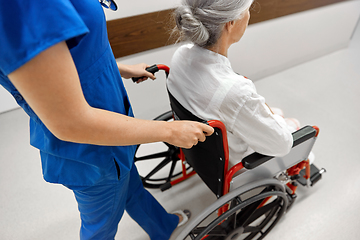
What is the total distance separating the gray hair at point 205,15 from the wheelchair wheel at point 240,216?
2.28 feet

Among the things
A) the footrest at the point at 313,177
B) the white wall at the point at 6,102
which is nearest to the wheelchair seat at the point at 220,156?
the footrest at the point at 313,177

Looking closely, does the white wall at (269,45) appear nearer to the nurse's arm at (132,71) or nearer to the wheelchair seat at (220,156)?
the nurse's arm at (132,71)

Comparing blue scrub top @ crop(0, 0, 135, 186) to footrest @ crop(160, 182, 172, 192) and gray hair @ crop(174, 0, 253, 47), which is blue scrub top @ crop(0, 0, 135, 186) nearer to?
gray hair @ crop(174, 0, 253, 47)

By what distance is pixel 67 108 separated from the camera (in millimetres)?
566

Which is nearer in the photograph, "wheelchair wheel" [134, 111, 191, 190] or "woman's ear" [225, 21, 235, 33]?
"woman's ear" [225, 21, 235, 33]

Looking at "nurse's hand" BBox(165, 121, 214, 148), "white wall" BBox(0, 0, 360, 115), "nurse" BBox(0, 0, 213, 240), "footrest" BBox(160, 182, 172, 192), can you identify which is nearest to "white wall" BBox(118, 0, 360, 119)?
"white wall" BBox(0, 0, 360, 115)

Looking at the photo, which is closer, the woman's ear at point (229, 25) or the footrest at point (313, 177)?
the woman's ear at point (229, 25)

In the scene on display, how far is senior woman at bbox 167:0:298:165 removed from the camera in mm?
943

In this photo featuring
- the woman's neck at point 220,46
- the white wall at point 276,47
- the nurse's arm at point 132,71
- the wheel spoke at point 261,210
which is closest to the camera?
the woman's neck at point 220,46

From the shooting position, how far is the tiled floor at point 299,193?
1.65 meters

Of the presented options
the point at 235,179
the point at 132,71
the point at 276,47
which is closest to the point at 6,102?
the point at 132,71

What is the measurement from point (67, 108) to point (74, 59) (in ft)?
0.58

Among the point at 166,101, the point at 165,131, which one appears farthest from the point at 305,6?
the point at 165,131

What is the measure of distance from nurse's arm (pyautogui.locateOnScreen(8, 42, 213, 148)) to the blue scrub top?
23mm
